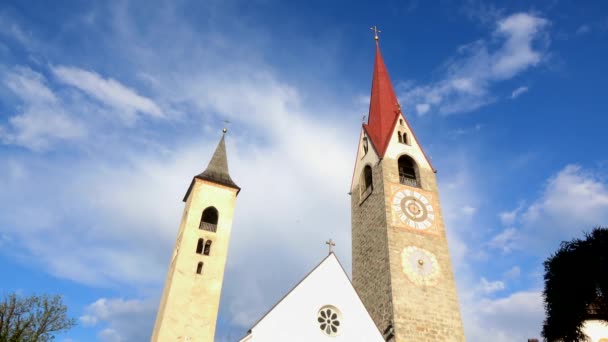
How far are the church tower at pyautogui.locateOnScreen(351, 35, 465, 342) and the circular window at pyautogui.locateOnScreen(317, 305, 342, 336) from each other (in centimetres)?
375

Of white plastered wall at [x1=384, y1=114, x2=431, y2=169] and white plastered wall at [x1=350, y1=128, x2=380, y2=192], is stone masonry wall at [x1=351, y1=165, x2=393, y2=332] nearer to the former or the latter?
white plastered wall at [x1=350, y1=128, x2=380, y2=192]

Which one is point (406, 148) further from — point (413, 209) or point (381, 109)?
point (413, 209)

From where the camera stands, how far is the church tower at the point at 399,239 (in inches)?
640

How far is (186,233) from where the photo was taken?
16.5m

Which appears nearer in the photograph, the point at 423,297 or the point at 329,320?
the point at 329,320

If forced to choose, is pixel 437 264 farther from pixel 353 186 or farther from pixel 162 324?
pixel 162 324

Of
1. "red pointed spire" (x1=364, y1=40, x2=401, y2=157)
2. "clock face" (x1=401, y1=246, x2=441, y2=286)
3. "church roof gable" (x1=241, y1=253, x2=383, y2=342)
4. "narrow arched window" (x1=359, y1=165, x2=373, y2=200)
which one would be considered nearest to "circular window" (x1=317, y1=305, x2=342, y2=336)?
"church roof gable" (x1=241, y1=253, x2=383, y2=342)

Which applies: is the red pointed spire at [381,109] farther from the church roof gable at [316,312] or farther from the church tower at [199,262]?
Result: the church roof gable at [316,312]

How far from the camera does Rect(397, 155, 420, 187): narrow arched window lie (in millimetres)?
20292

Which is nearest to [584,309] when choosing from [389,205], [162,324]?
[389,205]

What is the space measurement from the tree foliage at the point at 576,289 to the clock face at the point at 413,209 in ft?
20.4

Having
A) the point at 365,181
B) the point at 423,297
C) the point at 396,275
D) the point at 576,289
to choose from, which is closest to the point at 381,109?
the point at 365,181

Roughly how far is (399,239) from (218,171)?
313 inches

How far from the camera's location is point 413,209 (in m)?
19.1
